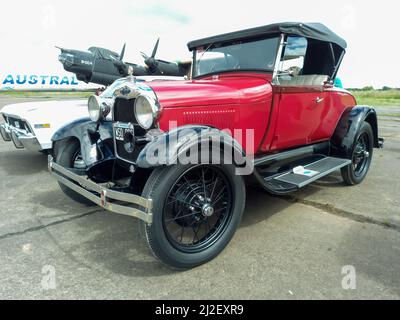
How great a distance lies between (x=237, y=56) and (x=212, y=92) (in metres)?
1.00

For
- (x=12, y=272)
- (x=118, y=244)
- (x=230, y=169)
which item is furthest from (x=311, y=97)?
(x=12, y=272)

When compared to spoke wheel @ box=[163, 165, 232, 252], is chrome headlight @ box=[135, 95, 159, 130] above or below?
above

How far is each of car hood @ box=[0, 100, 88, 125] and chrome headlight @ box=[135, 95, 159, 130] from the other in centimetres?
264

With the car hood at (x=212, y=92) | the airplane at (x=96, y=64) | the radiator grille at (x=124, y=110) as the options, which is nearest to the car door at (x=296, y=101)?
the car hood at (x=212, y=92)

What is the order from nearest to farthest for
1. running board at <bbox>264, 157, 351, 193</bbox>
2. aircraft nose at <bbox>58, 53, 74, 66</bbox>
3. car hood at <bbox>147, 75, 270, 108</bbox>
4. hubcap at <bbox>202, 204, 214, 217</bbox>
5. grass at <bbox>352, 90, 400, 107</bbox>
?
1. hubcap at <bbox>202, 204, 214, 217</bbox>
2. car hood at <bbox>147, 75, 270, 108</bbox>
3. running board at <bbox>264, 157, 351, 193</bbox>
4. aircraft nose at <bbox>58, 53, 74, 66</bbox>
5. grass at <bbox>352, 90, 400, 107</bbox>

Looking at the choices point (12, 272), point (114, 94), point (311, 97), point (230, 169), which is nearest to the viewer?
point (12, 272)

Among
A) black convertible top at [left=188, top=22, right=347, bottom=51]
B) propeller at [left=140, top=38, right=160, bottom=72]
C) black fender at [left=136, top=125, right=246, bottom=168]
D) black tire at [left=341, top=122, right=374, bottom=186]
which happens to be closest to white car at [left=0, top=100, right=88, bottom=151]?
black convertible top at [left=188, top=22, right=347, bottom=51]

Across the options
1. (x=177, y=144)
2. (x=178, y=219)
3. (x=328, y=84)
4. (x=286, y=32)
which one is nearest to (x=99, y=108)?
(x=177, y=144)

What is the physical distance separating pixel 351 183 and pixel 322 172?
3.87 ft

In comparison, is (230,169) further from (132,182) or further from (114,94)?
(114,94)

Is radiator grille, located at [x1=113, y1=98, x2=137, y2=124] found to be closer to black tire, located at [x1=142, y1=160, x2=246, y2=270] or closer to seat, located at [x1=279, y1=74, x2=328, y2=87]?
black tire, located at [x1=142, y1=160, x2=246, y2=270]

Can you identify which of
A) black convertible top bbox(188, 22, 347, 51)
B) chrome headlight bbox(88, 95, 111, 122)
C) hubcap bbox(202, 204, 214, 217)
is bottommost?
hubcap bbox(202, 204, 214, 217)

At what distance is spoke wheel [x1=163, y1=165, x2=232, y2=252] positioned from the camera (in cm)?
241

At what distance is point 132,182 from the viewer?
2.44m
